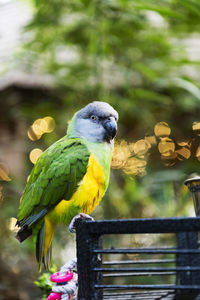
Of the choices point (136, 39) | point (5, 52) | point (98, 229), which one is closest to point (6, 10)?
point (5, 52)

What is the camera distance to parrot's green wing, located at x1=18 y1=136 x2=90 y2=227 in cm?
120

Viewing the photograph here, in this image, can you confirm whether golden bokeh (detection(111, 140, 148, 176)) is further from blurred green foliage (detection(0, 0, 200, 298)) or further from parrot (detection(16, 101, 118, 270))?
parrot (detection(16, 101, 118, 270))

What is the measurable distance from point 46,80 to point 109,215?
118 centimetres

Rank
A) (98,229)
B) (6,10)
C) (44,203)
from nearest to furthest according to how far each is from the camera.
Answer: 1. (98,229)
2. (44,203)
3. (6,10)

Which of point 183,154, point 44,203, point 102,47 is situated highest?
point 102,47

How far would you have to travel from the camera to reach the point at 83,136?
53.7 inches

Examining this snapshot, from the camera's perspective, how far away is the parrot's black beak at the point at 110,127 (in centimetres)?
132

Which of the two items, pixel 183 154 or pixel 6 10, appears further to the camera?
pixel 6 10

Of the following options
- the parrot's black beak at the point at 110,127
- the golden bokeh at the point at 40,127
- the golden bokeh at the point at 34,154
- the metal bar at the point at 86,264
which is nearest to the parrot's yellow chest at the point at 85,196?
the parrot's black beak at the point at 110,127

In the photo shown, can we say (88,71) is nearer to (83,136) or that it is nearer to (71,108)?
(71,108)

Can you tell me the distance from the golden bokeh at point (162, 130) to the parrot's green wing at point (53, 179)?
2048 mm

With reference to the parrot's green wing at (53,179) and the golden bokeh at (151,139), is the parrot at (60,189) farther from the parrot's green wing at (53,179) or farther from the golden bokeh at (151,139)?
the golden bokeh at (151,139)

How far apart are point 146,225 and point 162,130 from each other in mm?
2624

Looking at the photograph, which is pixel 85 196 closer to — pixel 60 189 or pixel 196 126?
pixel 60 189
